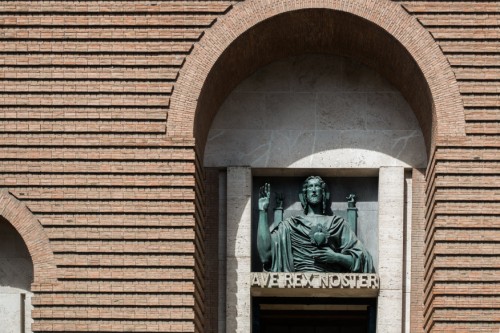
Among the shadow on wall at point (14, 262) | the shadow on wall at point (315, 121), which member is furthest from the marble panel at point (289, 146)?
the shadow on wall at point (14, 262)

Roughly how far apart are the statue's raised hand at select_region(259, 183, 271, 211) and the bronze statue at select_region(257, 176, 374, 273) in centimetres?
4

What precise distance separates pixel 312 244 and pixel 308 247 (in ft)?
0.35

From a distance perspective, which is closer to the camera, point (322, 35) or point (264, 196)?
point (322, 35)

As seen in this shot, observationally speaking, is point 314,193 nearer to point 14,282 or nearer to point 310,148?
point 310,148

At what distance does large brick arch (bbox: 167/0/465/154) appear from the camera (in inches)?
1072

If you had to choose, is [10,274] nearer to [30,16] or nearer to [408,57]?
[30,16]

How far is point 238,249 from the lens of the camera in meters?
28.7

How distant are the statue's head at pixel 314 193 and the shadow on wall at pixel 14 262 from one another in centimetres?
549

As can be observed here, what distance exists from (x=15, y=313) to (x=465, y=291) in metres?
8.48

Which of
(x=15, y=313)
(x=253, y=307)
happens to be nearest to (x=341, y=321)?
(x=253, y=307)

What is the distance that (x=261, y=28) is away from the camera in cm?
2784

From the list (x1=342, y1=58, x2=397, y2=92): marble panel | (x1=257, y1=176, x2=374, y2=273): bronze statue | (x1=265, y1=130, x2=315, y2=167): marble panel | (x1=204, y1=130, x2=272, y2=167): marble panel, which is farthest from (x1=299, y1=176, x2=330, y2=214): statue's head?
(x1=342, y1=58, x2=397, y2=92): marble panel

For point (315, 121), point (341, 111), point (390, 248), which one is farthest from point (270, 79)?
point (390, 248)

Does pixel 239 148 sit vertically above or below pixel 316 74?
below
